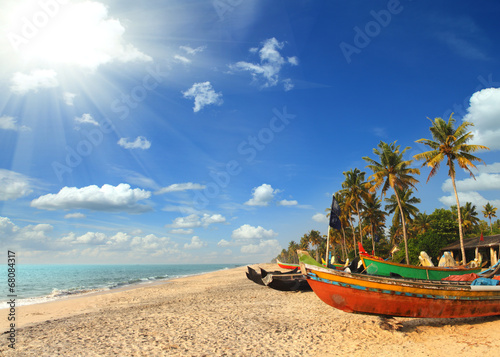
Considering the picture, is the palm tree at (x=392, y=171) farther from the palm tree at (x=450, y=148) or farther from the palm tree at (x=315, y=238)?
the palm tree at (x=315, y=238)

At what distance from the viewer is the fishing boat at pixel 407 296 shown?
26.9 ft

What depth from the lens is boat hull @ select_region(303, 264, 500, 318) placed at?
8.20 metres

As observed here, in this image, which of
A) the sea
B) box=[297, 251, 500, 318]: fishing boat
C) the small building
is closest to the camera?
box=[297, 251, 500, 318]: fishing boat

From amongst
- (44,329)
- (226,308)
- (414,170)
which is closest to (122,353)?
(44,329)

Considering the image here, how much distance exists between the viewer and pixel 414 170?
2792cm

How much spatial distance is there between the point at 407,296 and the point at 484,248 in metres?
25.7

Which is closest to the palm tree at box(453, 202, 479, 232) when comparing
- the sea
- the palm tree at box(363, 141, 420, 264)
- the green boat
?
the palm tree at box(363, 141, 420, 264)

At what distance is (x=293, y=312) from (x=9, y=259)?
10.4 m

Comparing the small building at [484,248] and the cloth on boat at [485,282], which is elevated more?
the cloth on boat at [485,282]

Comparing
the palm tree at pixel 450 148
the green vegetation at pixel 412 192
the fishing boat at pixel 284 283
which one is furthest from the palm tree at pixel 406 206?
the fishing boat at pixel 284 283

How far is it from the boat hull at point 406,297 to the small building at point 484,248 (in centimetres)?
1928

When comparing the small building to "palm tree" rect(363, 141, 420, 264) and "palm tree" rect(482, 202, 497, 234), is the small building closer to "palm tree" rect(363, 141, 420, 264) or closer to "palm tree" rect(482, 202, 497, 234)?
"palm tree" rect(363, 141, 420, 264)

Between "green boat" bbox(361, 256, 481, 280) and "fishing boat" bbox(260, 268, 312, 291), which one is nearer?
"green boat" bbox(361, 256, 481, 280)

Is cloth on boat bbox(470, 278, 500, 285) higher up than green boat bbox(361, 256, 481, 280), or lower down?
higher up
